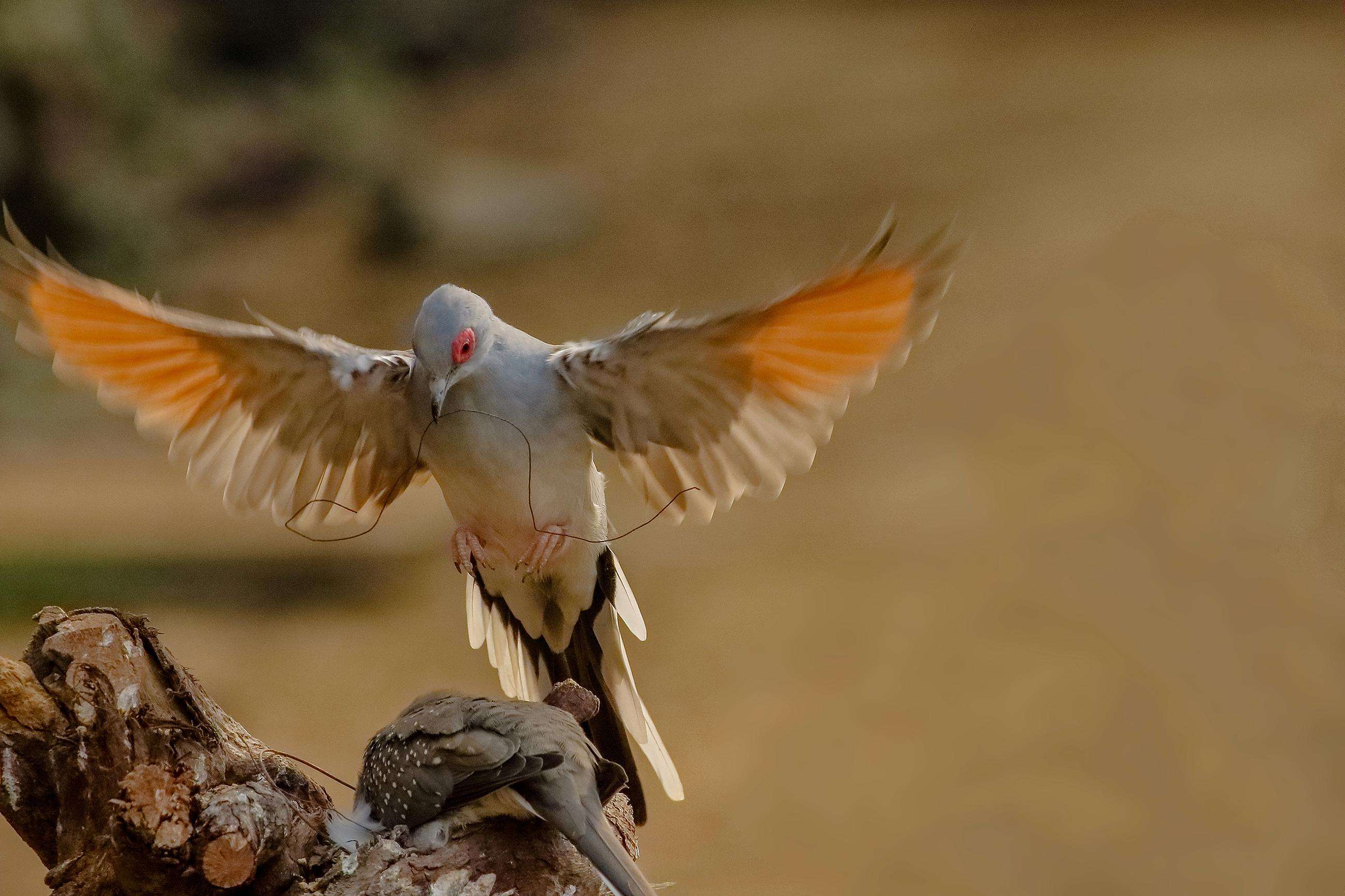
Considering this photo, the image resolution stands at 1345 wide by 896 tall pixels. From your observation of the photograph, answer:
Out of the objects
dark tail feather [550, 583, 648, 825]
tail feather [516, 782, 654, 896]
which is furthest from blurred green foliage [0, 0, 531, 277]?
tail feather [516, 782, 654, 896]

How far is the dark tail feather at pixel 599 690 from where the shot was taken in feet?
7.08

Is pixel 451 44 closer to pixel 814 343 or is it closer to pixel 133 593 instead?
pixel 133 593

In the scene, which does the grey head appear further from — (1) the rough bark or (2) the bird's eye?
(1) the rough bark

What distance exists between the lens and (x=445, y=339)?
1776 millimetres

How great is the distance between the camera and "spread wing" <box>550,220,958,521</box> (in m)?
1.78

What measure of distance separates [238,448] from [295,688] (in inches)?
97.5

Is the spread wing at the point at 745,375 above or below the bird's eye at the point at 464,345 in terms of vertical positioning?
below

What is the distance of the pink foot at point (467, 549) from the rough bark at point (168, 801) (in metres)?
0.44

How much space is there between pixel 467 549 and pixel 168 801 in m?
0.65

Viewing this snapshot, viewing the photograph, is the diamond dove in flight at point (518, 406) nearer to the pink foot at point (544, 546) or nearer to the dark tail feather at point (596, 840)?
the pink foot at point (544, 546)

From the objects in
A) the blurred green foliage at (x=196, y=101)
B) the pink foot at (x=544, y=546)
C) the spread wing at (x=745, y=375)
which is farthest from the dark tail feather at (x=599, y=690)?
the blurred green foliage at (x=196, y=101)

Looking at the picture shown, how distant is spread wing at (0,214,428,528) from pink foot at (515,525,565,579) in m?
0.26

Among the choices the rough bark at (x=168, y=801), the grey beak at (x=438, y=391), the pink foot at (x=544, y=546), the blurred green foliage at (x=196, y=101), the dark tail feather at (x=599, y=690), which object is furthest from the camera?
the blurred green foliage at (x=196, y=101)

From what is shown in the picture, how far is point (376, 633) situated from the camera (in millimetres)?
4707
